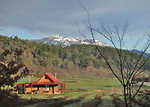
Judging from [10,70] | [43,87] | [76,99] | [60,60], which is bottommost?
[76,99]

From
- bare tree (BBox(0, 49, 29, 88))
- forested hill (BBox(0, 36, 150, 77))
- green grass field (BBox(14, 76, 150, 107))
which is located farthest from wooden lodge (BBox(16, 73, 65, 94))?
forested hill (BBox(0, 36, 150, 77))

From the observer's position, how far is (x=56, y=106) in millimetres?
24172

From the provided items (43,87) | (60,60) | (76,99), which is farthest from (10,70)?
(60,60)

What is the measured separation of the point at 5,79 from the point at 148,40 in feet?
21.7

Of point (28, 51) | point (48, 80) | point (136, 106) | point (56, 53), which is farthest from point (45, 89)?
point (56, 53)

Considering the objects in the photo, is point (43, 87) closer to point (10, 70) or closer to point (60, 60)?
point (10, 70)

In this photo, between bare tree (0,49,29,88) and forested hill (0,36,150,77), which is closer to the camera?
bare tree (0,49,29,88)

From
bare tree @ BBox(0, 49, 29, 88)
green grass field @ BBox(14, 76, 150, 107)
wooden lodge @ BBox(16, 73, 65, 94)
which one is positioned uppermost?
bare tree @ BBox(0, 49, 29, 88)

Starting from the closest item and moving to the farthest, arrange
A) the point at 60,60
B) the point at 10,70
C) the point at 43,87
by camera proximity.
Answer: the point at 10,70, the point at 43,87, the point at 60,60

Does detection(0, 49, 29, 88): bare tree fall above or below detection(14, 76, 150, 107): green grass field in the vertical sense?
above

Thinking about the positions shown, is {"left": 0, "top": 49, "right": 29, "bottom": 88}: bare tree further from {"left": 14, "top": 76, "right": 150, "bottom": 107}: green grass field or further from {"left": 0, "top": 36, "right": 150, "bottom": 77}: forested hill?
{"left": 0, "top": 36, "right": 150, "bottom": 77}: forested hill

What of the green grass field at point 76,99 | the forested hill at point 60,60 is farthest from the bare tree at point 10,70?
the forested hill at point 60,60

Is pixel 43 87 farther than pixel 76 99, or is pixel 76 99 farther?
pixel 43 87

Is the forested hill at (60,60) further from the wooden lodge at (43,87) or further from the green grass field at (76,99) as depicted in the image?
the green grass field at (76,99)
